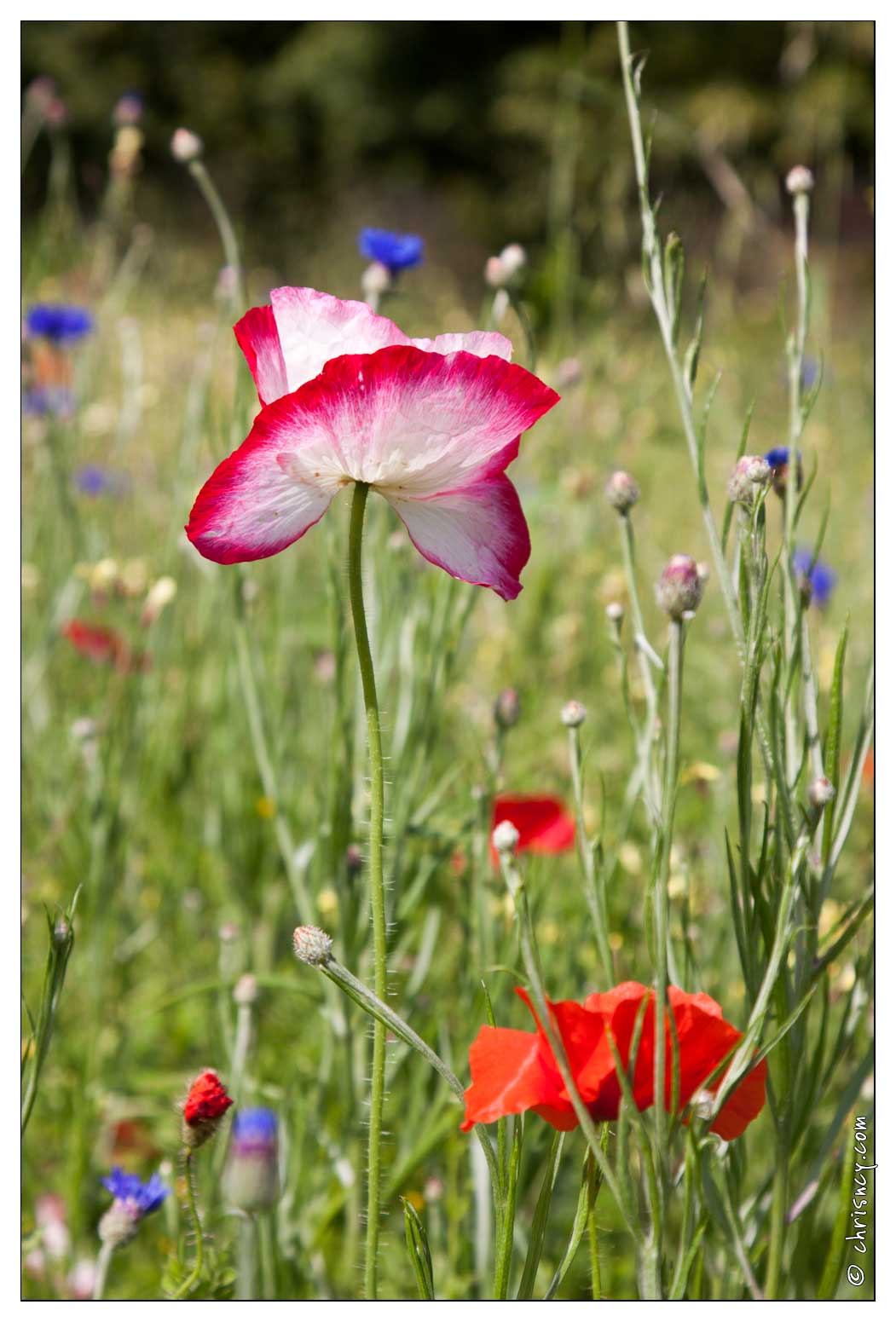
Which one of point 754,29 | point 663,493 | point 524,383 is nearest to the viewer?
point 524,383

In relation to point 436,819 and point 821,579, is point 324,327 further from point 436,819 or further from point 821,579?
point 821,579

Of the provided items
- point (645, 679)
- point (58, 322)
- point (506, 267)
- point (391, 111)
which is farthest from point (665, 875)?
point (391, 111)

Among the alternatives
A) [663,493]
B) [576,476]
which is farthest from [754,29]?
[576,476]

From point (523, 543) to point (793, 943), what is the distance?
0.75 feet

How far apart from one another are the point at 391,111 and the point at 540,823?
486 cm

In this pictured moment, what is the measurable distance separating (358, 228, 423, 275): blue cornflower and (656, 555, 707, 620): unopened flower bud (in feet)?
1.40

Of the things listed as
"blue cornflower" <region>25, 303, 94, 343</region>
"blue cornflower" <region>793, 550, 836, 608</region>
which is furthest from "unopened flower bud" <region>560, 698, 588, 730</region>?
"blue cornflower" <region>25, 303, 94, 343</region>

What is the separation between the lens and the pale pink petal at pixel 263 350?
0.39 m

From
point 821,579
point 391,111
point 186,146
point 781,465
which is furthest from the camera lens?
point 391,111

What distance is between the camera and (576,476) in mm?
1431

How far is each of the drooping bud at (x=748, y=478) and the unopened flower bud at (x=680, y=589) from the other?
0.05m

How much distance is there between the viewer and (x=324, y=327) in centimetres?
41

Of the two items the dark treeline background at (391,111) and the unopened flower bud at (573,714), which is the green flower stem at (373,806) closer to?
the unopened flower bud at (573,714)

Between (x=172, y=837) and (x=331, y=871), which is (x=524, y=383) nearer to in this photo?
(x=331, y=871)
